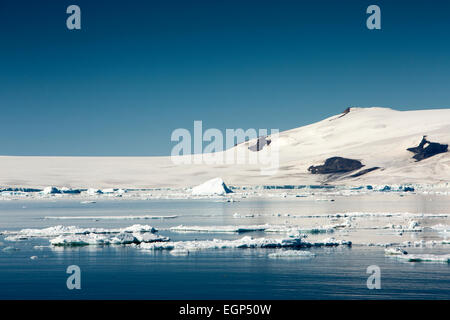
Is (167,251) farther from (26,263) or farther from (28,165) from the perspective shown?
(28,165)

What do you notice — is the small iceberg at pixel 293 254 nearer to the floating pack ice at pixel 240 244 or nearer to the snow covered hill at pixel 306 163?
the floating pack ice at pixel 240 244

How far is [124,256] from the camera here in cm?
1808

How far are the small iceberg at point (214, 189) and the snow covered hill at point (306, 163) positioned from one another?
17.5 m

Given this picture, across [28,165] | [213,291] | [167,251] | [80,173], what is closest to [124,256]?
[167,251]

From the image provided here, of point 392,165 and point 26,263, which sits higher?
point 392,165

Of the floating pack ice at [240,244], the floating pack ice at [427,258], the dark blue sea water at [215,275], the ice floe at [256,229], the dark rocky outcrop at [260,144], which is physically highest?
the dark rocky outcrop at [260,144]

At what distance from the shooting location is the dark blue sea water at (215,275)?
1324 cm

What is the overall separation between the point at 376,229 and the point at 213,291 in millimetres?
12462

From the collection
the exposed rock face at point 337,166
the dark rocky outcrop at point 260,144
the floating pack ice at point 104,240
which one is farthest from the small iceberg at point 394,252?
the dark rocky outcrop at point 260,144

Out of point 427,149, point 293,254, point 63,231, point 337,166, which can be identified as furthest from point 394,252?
point 337,166

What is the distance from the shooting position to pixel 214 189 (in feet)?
183

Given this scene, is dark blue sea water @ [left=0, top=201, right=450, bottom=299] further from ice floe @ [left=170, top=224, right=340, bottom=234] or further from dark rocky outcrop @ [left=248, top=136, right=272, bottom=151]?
dark rocky outcrop @ [left=248, top=136, right=272, bottom=151]
